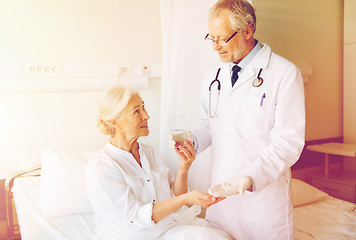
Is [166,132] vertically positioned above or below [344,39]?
below

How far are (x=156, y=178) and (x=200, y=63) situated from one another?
899mm

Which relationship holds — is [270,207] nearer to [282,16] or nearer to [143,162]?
[143,162]

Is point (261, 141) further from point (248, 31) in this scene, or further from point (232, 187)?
point (248, 31)

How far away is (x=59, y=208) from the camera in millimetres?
2033

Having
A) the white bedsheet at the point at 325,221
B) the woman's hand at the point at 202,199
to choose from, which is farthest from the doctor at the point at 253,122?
the white bedsheet at the point at 325,221

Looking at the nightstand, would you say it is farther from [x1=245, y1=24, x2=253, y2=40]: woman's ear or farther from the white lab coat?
[x1=245, y1=24, x2=253, y2=40]: woman's ear

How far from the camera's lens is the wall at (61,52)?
2299 mm

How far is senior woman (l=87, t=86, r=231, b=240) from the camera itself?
5.05 feet

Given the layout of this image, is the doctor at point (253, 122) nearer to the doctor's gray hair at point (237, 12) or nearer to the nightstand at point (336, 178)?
the doctor's gray hair at point (237, 12)

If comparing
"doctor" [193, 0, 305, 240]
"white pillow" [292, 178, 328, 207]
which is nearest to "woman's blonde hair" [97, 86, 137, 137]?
"doctor" [193, 0, 305, 240]

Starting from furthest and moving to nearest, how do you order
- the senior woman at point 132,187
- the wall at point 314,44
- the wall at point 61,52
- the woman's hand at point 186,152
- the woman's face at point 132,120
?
1. the wall at point 314,44
2. the wall at point 61,52
3. the woman's face at point 132,120
4. the woman's hand at point 186,152
5. the senior woman at point 132,187

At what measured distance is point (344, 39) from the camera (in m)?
3.71

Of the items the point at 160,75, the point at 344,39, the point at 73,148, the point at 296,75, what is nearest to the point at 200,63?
the point at 160,75

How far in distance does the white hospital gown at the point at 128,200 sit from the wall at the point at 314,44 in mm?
1854
